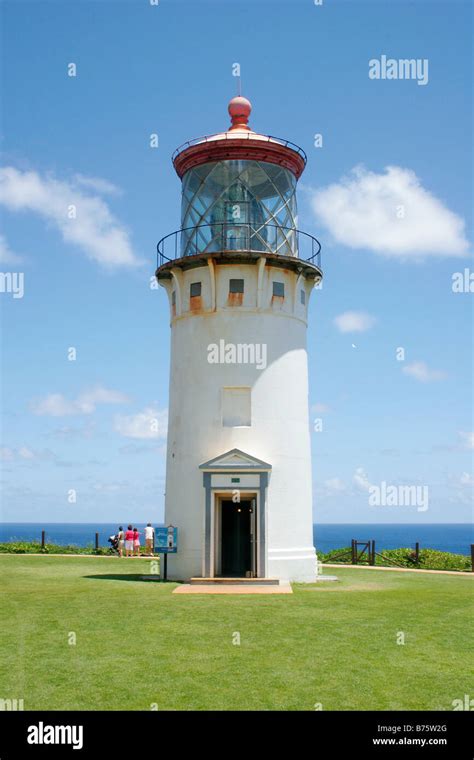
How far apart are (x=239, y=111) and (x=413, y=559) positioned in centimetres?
1868

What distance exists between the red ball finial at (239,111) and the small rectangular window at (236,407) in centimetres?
876

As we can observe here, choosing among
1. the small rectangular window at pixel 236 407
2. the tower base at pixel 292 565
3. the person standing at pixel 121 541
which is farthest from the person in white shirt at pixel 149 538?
the small rectangular window at pixel 236 407

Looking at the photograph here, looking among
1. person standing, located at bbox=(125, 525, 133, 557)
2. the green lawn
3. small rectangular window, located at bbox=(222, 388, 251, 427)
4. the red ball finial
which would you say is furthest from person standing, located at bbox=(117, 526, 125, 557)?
the red ball finial

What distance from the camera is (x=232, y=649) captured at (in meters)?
13.1

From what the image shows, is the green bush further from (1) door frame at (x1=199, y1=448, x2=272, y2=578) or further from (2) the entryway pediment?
(2) the entryway pediment

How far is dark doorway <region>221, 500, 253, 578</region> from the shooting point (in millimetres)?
25125

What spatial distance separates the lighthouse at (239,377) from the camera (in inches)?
963

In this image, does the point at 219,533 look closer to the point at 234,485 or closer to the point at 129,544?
the point at 234,485

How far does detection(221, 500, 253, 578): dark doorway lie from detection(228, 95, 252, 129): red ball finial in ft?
40.2
